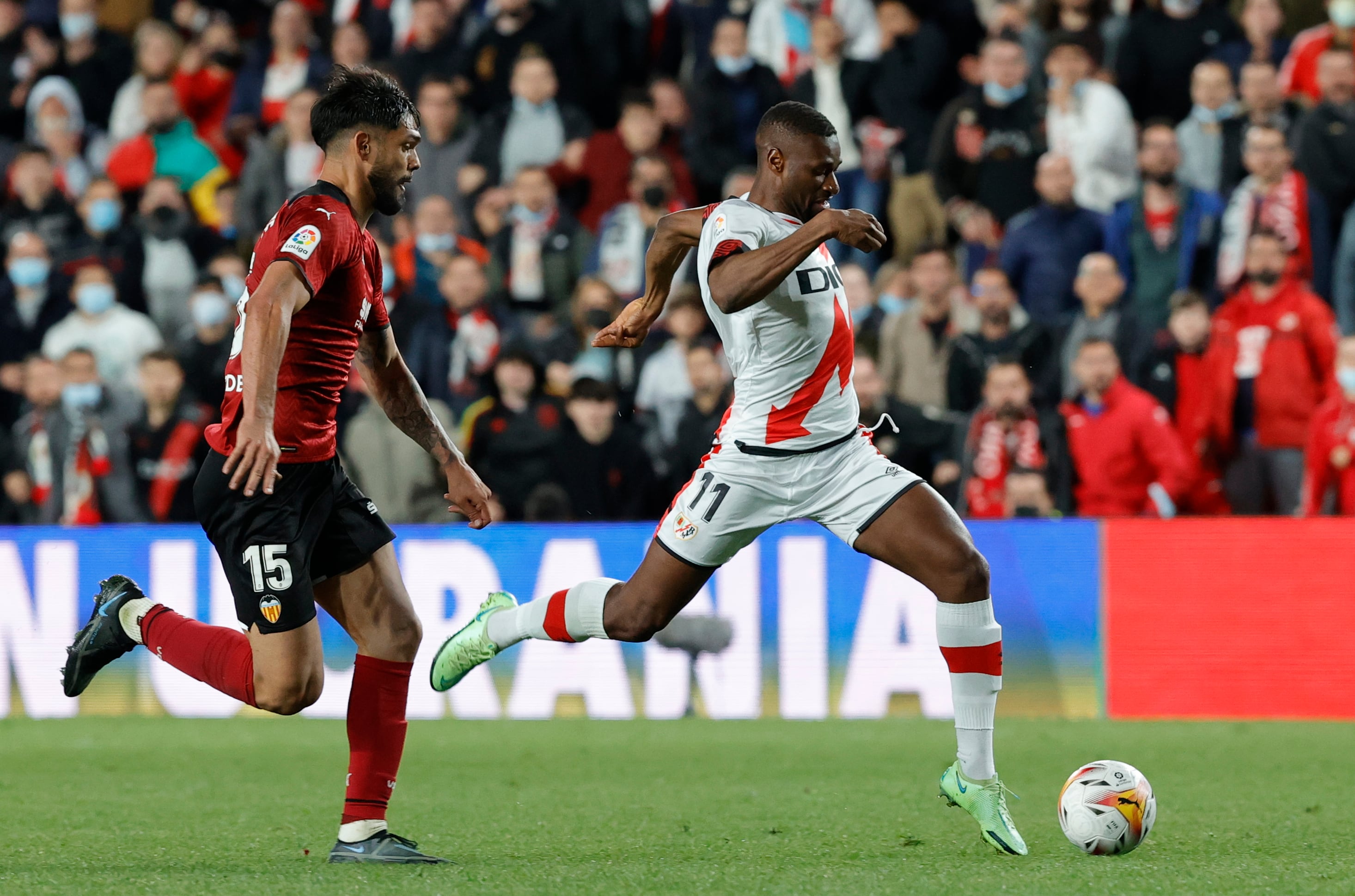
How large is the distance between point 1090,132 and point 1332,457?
123 inches

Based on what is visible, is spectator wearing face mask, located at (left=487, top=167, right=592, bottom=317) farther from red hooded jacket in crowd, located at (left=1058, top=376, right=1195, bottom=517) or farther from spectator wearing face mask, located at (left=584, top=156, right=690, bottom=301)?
red hooded jacket in crowd, located at (left=1058, top=376, right=1195, bottom=517)

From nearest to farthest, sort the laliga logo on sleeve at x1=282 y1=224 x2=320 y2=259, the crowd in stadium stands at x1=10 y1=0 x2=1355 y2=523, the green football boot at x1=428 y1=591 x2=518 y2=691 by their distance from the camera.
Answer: the laliga logo on sleeve at x1=282 y1=224 x2=320 y2=259 < the green football boot at x1=428 y1=591 x2=518 y2=691 < the crowd in stadium stands at x1=10 y1=0 x2=1355 y2=523

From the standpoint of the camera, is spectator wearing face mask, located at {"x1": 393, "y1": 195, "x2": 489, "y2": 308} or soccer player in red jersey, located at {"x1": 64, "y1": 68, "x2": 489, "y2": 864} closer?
soccer player in red jersey, located at {"x1": 64, "y1": 68, "x2": 489, "y2": 864}

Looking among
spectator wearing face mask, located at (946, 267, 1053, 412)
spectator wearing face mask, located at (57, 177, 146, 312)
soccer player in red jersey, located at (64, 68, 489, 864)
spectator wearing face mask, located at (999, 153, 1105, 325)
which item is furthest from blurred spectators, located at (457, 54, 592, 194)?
soccer player in red jersey, located at (64, 68, 489, 864)

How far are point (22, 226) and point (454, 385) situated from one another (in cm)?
423

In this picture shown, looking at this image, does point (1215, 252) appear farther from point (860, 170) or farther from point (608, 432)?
point (608, 432)

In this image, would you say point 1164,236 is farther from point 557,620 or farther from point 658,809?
point 557,620

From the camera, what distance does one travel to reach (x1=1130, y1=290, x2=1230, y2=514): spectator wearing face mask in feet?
35.5

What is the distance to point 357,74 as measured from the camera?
5301 mm

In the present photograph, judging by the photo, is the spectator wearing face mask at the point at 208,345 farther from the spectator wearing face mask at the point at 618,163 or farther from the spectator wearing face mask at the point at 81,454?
the spectator wearing face mask at the point at 618,163

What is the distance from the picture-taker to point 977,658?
18.3 ft

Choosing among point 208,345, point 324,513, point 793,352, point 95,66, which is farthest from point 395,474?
point 324,513

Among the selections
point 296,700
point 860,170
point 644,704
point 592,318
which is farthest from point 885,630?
point 296,700

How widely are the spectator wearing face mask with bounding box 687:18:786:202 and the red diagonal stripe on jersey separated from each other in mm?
7681
